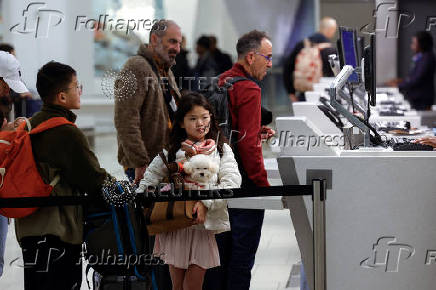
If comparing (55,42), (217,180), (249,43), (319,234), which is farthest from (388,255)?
(55,42)

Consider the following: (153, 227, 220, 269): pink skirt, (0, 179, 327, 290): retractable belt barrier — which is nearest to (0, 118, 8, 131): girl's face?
(0, 179, 327, 290): retractable belt barrier

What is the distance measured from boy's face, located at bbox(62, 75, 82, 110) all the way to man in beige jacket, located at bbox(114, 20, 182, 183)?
1045mm

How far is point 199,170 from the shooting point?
143 inches

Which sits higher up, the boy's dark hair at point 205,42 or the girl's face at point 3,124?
the boy's dark hair at point 205,42

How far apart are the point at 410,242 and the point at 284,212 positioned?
12.5ft

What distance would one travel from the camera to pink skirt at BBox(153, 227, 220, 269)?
3.70m

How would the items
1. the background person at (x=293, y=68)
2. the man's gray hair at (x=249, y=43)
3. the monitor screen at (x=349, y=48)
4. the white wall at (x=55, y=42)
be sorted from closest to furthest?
the man's gray hair at (x=249, y=43) → the monitor screen at (x=349, y=48) → the background person at (x=293, y=68) → the white wall at (x=55, y=42)

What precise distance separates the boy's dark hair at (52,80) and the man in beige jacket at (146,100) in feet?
3.54

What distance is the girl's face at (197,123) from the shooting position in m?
3.77

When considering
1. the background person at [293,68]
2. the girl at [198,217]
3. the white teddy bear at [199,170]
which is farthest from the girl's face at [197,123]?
the background person at [293,68]

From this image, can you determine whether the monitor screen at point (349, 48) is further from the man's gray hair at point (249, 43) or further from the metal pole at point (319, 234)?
the metal pole at point (319, 234)

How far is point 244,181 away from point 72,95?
1.10 metres

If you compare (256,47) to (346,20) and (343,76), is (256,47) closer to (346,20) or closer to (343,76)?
(343,76)

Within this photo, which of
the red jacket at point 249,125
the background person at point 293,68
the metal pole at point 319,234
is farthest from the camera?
the background person at point 293,68
